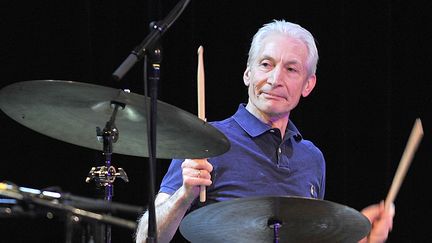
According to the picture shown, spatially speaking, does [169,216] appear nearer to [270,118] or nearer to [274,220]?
[274,220]

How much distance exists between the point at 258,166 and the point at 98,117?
0.69 m

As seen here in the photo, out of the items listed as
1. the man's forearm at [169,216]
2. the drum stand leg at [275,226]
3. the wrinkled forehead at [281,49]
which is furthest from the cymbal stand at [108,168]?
the wrinkled forehead at [281,49]

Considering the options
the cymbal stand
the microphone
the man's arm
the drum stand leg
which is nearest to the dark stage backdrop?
the microphone

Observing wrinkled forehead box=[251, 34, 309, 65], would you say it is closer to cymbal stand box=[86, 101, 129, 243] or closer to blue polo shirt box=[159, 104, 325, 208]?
blue polo shirt box=[159, 104, 325, 208]

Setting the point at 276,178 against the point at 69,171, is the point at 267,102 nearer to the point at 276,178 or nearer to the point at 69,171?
the point at 276,178

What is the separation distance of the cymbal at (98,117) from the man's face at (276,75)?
0.62 m

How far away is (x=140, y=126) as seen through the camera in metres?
2.18

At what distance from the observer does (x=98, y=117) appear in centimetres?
214

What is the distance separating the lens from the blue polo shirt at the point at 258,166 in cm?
256

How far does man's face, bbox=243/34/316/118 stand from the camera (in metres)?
2.73

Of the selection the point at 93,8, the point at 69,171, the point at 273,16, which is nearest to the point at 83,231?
the point at 69,171

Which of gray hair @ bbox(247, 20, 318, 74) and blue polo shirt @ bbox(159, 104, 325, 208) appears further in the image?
gray hair @ bbox(247, 20, 318, 74)

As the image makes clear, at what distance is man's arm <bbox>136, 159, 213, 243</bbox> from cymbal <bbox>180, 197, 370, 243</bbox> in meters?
0.09

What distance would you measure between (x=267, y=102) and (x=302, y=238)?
0.60 metres
